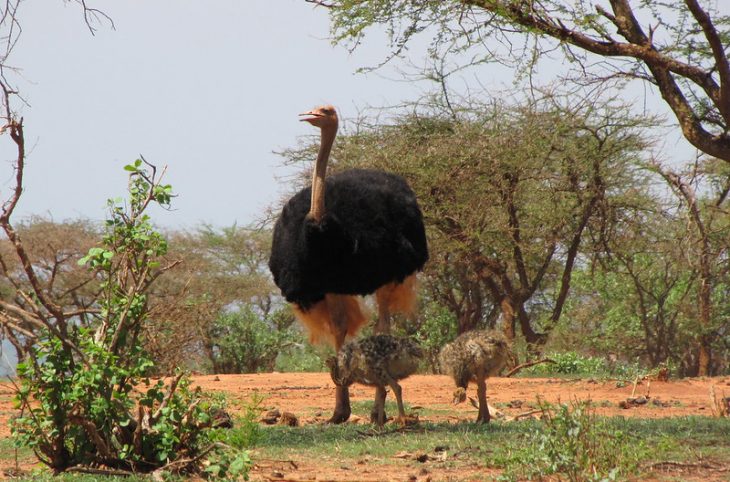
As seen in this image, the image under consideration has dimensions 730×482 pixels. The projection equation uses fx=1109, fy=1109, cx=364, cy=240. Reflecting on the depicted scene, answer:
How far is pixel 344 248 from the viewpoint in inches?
336

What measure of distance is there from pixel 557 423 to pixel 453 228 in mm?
9424

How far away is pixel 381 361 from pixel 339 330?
1197 millimetres

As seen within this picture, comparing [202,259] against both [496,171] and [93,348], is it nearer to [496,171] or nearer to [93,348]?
[496,171]

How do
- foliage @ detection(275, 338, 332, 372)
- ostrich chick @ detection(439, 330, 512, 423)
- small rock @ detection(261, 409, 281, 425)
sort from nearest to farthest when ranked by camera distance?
1. ostrich chick @ detection(439, 330, 512, 423)
2. small rock @ detection(261, 409, 281, 425)
3. foliage @ detection(275, 338, 332, 372)

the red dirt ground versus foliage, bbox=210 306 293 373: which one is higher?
foliage, bbox=210 306 293 373

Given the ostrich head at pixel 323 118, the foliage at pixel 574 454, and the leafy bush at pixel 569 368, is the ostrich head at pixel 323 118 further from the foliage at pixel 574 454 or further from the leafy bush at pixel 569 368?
the leafy bush at pixel 569 368

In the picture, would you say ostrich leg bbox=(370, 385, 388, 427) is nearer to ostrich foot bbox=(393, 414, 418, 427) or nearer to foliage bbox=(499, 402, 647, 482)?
ostrich foot bbox=(393, 414, 418, 427)

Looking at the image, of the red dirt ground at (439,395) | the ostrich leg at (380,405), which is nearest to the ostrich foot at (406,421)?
the ostrich leg at (380,405)

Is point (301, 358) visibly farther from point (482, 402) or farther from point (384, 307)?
point (482, 402)

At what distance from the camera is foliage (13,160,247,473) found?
6.04 m

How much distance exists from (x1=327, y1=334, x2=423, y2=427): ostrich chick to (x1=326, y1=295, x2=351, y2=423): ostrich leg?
2.60 feet

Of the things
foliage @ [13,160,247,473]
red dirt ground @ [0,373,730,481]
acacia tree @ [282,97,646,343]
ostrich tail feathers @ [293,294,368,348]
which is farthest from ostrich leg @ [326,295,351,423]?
acacia tree @ [282,97,646,343]

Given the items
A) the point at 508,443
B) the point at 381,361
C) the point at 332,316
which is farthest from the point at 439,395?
the point at 508,443

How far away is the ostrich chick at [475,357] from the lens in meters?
8.37
